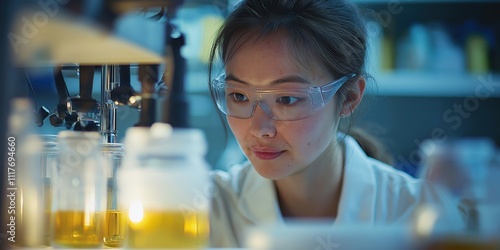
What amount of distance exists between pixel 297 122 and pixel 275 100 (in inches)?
3.3

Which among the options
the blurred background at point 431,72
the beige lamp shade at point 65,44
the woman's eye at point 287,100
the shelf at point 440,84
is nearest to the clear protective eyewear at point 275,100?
the woman's eye at point 287,100

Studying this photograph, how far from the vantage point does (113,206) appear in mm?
911

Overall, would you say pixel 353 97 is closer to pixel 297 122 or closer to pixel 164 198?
pixel 297 122

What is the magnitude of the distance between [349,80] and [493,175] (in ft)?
1.29

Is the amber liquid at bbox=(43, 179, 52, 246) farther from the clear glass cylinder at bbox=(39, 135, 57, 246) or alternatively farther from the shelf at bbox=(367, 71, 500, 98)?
the shelf at bbox=(367, 71, 500, 98)

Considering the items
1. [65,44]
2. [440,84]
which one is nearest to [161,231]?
[65,44]

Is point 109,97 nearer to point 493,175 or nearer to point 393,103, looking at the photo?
point 493,175

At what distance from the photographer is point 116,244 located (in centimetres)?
94

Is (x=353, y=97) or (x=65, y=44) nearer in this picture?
(x=65, y=44)

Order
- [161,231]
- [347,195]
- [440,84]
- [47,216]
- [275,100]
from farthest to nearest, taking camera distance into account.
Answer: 1. [440,84]
2. [347,195]
3. [275,100]
4. [47,216]
5. [161,231]

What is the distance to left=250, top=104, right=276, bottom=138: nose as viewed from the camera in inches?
43.0

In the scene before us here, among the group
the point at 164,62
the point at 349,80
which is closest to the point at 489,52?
the point at 349,80

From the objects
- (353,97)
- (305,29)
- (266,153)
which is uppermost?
(305,29)

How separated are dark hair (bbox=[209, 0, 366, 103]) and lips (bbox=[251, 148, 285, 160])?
0.17 meters
